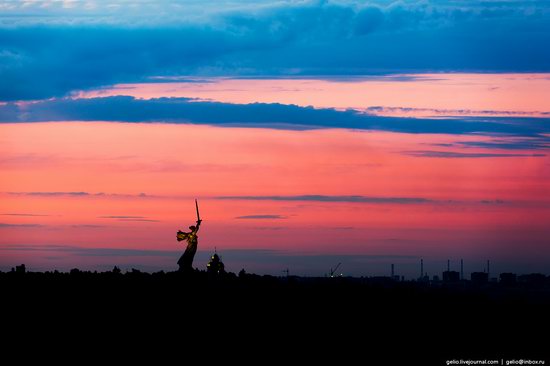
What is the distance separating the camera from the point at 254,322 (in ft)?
193

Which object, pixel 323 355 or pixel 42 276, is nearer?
pixel 323 355

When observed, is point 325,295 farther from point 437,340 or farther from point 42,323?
point 42,323

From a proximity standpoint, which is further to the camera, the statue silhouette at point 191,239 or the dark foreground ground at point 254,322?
the statue silhouette at point 191,239

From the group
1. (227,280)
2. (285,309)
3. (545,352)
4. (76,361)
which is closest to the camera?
(76,361)

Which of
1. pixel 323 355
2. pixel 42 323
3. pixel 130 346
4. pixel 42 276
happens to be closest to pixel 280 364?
pixel 323 355

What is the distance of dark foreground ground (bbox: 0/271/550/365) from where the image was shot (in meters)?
55.6

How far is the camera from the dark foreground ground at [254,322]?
2189 inches

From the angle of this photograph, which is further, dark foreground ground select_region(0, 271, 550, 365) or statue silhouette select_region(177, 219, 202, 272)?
statue silhouette select_region(177, 219, 202, 272)

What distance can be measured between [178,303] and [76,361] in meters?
7.16

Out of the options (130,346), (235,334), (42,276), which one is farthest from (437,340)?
(42,276)

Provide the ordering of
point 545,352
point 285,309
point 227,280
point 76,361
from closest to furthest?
point 76,361 → point 545,352 → point 285,309 → point 227,280

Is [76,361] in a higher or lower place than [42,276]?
lower

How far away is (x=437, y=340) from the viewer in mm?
58031

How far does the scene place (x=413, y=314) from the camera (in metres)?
62.6
